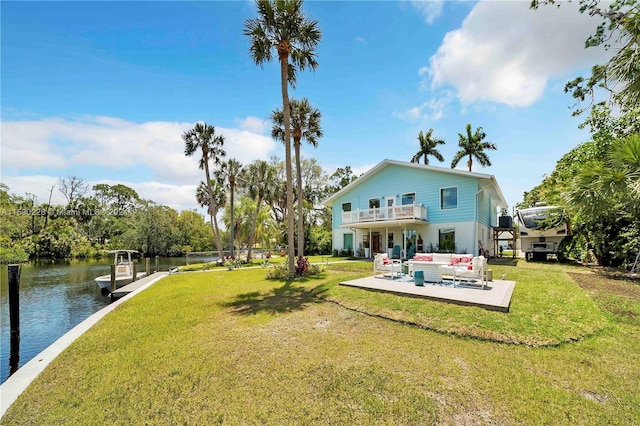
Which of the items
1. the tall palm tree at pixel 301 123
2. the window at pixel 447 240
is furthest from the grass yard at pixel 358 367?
the window at pixel 447 240

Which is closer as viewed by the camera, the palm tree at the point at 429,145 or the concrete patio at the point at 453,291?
the concrete patio at the point at 453,291

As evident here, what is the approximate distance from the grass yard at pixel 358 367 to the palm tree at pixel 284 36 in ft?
23.9

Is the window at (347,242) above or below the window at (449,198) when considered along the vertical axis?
below

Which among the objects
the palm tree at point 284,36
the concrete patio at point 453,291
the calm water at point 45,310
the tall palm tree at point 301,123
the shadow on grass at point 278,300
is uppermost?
the palm tree at point 284,36

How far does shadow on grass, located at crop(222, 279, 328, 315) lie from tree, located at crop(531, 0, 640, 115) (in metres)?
9.32

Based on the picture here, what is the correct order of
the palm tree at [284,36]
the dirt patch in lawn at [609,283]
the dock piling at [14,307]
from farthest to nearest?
the palm tree at [284,36] → the dirt patch in lawn at [609,283] → the dock piling at [14,307]

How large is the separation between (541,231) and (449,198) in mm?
6091

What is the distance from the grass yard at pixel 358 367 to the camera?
3.46 m

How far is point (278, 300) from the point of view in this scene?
9141 mm

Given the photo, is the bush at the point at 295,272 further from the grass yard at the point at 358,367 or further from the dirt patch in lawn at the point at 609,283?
the dirt patch in lawn at the point at 609,283

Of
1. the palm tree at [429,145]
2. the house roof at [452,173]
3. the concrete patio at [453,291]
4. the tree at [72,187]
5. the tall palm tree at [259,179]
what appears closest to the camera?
the concrete patio at [453,291]

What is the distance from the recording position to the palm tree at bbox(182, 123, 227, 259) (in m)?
23.5

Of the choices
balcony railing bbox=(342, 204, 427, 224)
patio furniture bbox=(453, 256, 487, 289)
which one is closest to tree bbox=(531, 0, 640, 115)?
patio furniture bbox=(453, 256, 487, 289)

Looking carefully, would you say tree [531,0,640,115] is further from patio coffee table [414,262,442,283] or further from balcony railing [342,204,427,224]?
balcony railing [342,204,427,224]
